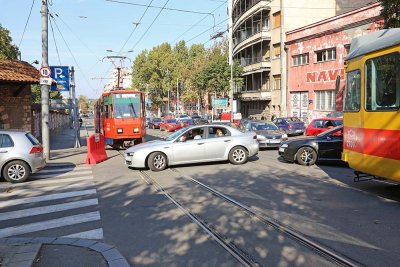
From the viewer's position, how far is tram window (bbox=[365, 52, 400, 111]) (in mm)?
7602

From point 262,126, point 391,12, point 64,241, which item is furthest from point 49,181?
point 391,12

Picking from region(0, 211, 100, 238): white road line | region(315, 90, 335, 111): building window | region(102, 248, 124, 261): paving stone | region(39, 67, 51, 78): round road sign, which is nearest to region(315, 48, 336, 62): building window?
region(315, 90, 335, 111): building window

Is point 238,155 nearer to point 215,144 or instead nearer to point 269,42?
point 215,144

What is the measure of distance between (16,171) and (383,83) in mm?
9953

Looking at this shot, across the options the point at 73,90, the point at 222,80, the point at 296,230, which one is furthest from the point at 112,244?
the point at 222,80

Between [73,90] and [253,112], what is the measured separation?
31.0 meters

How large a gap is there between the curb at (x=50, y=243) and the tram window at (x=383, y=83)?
18.7ft

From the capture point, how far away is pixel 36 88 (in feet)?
225

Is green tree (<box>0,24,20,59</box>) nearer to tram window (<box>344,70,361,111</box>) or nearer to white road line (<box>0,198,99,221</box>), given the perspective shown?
white road line (<box>0,198,99,221</box>)

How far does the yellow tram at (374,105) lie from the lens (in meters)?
7.64

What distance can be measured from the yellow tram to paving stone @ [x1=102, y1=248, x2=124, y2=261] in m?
5.31

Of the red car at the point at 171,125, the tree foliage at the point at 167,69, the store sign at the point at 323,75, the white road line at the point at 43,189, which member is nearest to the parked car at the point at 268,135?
the white road line at the point at 43,189

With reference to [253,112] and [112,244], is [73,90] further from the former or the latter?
[253,112]

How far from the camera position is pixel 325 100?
36.3 metres
